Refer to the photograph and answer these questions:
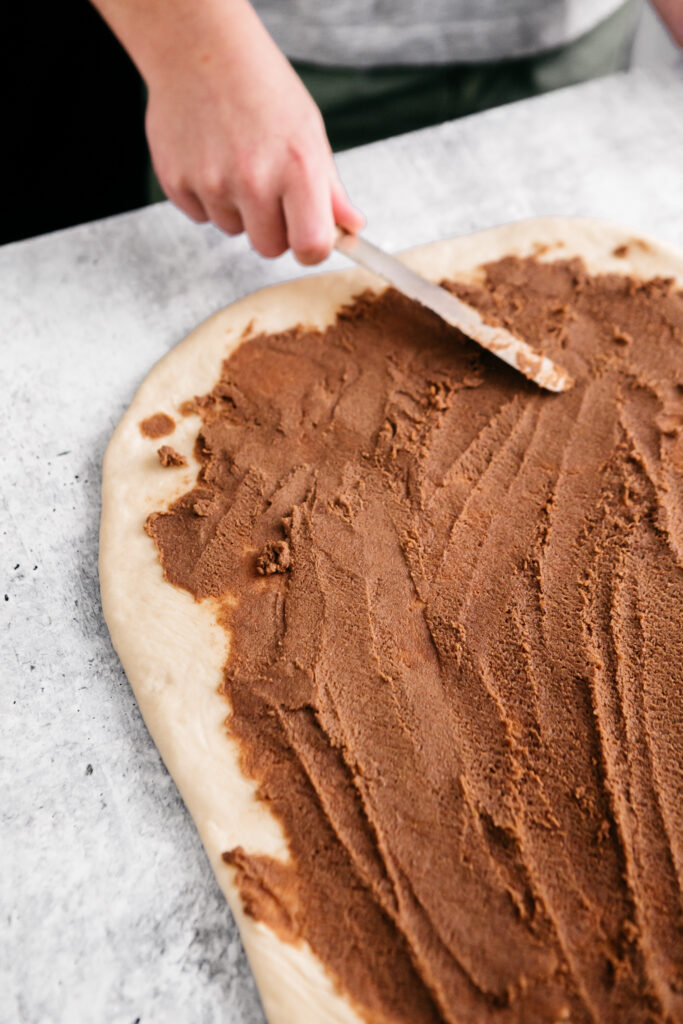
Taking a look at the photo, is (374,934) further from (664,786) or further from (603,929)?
(664,786)

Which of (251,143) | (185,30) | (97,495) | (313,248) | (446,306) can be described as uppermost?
(185,30)

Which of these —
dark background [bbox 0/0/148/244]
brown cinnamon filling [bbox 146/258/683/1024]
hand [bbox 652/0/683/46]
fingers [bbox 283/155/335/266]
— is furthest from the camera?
hand [bbox 652/0/683/46]

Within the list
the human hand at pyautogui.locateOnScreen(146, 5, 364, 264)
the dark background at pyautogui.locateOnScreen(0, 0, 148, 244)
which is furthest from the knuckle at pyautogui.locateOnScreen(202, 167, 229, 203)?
the dark background at pyautogui.locateOnScreen(0, 0, 148, 244)

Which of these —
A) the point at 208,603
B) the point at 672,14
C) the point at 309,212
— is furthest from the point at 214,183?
the point at 672,14

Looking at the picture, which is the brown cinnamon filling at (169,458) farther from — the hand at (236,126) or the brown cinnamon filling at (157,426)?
the hand at (236,126)

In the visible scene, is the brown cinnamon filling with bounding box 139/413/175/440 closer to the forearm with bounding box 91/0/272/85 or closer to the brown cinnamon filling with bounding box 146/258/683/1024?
the brown cinnamon filling with bounding box 146/258/683/1024

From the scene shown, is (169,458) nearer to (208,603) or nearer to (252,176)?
(208,603)

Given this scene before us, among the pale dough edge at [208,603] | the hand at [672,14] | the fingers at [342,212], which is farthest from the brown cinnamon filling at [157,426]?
the hand at [672,14]
